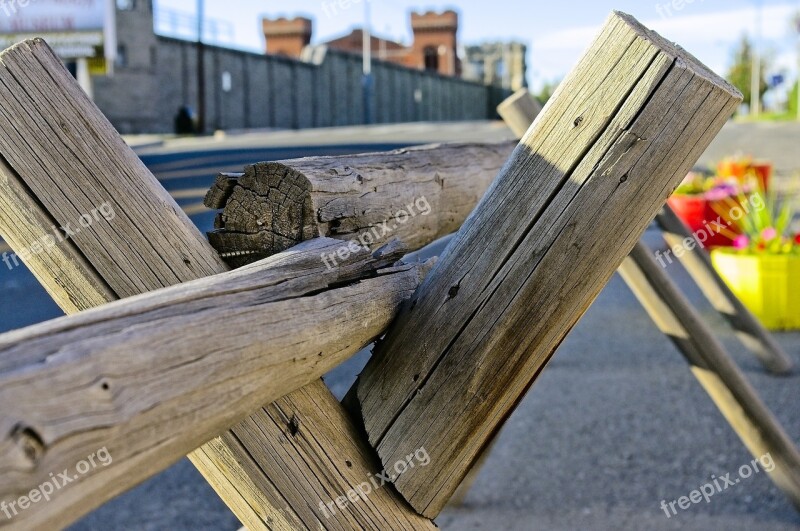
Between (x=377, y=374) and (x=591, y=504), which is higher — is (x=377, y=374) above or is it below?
above

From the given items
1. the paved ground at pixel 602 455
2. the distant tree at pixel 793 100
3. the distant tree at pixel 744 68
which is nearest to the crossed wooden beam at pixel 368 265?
the paved ground at pixel 602 455

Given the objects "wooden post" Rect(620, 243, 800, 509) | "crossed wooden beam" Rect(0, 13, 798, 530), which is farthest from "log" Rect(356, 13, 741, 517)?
"wooden post" Rect(620, 243, 800, 509)

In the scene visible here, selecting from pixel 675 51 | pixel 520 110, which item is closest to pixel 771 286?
pixel 520 110

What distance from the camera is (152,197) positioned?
1.21 metres

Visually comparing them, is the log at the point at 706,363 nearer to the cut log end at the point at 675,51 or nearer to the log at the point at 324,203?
the log at the point at 324,203

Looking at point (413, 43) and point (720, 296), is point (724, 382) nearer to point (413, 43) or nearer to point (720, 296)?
point (720, 296)

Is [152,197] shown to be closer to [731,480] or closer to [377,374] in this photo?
[377,374]

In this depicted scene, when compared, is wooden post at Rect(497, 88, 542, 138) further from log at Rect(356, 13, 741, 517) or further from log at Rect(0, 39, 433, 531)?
A: log at Rect(0, 39, 433, 531)

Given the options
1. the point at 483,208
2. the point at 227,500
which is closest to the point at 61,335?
the point at 227,500

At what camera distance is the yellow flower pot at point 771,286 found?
200 inches

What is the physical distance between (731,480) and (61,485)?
9.96ft

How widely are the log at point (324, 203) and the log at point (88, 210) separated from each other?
117 millimetres

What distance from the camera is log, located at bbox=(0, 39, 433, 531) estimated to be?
114 centimetres

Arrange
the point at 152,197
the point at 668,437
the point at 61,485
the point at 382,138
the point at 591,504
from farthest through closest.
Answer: the point at 382,138, the point at 668,437, the point at 591,504, the point at 152,197, the point at 61,485
